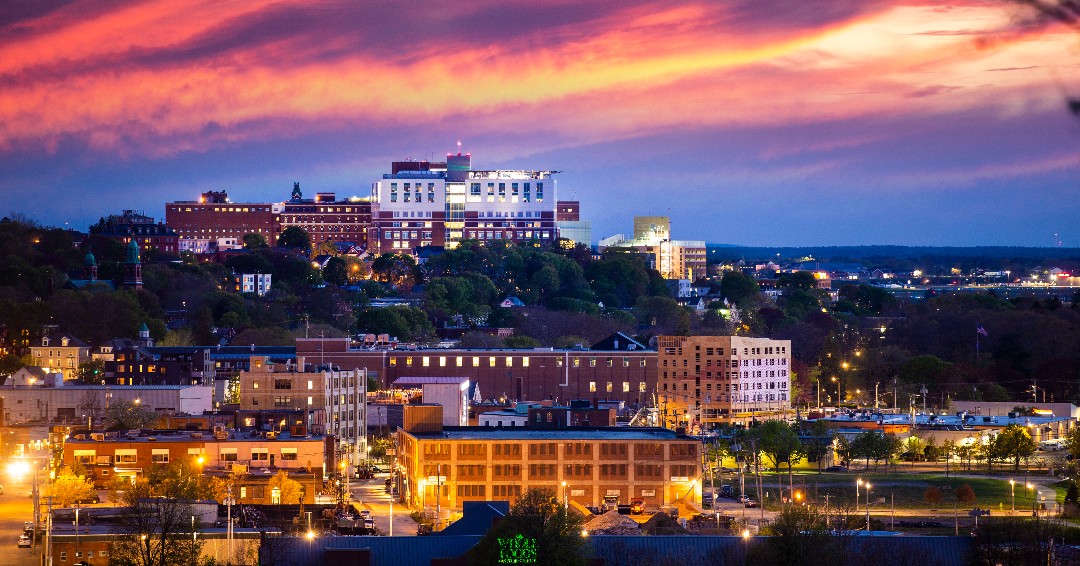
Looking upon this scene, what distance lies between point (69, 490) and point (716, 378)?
40.0 metres

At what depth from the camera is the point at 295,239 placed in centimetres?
15312

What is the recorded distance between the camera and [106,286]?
106 metres

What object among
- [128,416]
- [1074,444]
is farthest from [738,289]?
[128,416]

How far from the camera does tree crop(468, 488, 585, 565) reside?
105ft

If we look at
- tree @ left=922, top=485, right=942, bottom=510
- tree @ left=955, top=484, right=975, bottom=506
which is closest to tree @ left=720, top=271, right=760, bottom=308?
tree @ left=922, top=485, right=942, bottom=510

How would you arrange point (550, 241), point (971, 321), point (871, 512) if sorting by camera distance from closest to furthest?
point (871, 512)
point (971, 321)
point (550, 241)

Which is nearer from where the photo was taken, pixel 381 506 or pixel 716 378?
pixel 381 506

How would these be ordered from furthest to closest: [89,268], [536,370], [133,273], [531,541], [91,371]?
1. [89,268]
2. [133,273]
3. [536,370]
4. [91,371]
5. [531,541]

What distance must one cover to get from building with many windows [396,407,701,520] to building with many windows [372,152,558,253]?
108 metres

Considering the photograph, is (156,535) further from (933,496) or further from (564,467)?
(933,496)

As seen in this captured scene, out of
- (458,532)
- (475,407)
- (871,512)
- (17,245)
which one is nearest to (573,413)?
(475,407)

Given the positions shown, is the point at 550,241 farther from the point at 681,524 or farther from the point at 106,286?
the point at 681,524

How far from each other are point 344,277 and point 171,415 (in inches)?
2591

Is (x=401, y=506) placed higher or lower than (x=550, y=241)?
lower
